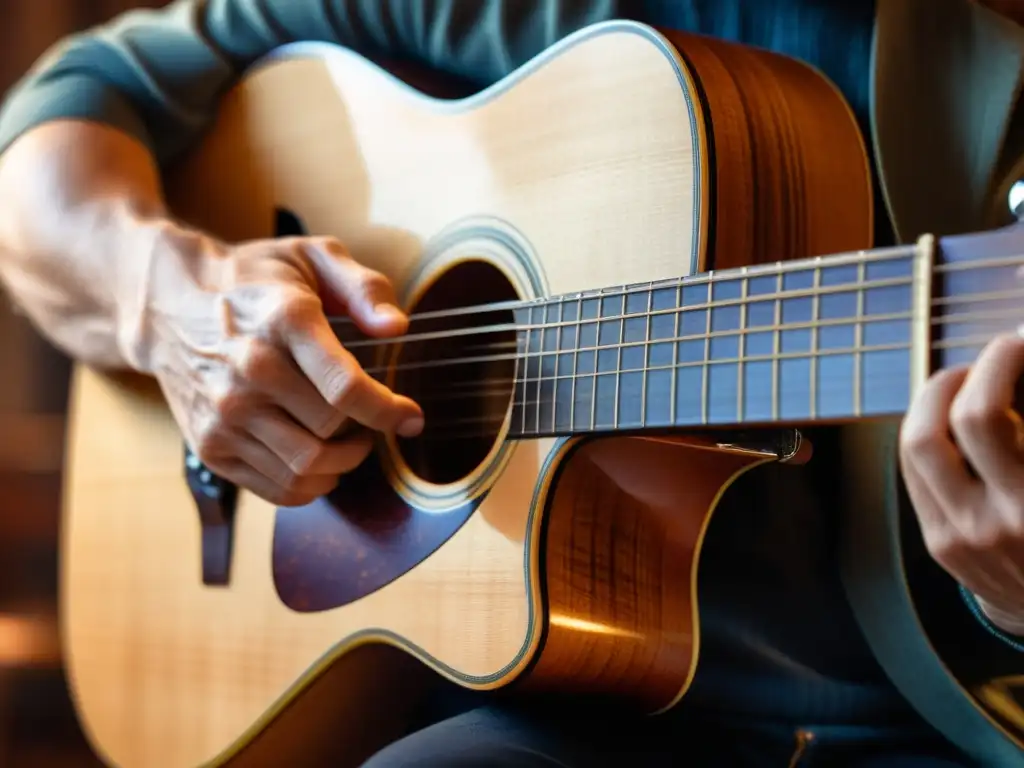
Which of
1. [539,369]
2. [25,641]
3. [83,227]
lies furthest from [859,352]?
[25,641]

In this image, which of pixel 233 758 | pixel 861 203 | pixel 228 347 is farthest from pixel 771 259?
pixel 233 758

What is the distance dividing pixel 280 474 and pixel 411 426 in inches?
4.8

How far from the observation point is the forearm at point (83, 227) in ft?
2.94

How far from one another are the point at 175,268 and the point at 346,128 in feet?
0.64

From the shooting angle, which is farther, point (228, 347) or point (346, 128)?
point (346, 128)

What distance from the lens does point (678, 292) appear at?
551 mm

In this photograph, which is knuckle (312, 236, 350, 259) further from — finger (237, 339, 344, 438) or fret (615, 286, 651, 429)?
fret (615, 286, 651, 429)

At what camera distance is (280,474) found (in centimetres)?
76

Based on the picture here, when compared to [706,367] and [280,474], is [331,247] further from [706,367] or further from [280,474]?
[706,367]

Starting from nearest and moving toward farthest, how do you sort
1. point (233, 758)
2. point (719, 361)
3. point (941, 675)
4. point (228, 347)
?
point (719, 361) < point (941, 675) < point (228, 347) < point (233, 758)

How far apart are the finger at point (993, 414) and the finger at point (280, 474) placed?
0.47m

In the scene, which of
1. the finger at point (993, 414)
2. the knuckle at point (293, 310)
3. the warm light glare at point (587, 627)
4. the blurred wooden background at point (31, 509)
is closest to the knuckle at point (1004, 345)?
the finger at point (993, 414)

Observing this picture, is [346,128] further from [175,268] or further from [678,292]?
[678,292]

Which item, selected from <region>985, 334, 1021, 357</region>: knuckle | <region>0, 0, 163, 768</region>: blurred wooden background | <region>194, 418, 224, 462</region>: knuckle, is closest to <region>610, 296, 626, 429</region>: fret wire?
<region>985, 334, 1021, 357</region>: knuckle
